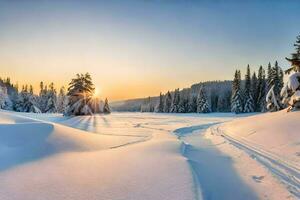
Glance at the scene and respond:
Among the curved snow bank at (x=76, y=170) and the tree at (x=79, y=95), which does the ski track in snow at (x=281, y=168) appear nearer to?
the curved snow bank at (x=76, y=170)

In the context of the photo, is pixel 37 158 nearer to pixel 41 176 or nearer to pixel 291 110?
pixel 41 176

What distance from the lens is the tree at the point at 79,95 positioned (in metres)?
41.2

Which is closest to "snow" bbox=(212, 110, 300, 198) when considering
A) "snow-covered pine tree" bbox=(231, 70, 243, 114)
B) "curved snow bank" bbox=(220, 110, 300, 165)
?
"curved snow bank" bbox=(220, 110, 300, 165)

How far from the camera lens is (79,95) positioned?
137ft

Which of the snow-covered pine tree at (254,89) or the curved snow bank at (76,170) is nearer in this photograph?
the curved snow bank at (76,170)

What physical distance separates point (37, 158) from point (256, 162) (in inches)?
303

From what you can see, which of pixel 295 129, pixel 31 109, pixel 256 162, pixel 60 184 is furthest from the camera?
pixel 31 109

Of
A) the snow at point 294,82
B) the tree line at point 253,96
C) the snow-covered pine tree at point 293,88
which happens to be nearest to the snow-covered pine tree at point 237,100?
the tree line at point 253,96

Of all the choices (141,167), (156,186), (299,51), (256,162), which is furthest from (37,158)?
(299,51)

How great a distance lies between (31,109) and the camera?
61969 millimetres

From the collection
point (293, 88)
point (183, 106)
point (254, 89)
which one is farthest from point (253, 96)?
point (293, 88)

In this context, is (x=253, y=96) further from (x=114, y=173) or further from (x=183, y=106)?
(x=114, y=173)

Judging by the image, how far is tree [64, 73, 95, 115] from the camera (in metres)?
41.2

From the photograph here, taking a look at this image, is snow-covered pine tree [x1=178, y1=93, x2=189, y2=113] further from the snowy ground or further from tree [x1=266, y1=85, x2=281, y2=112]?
the snowy ground
